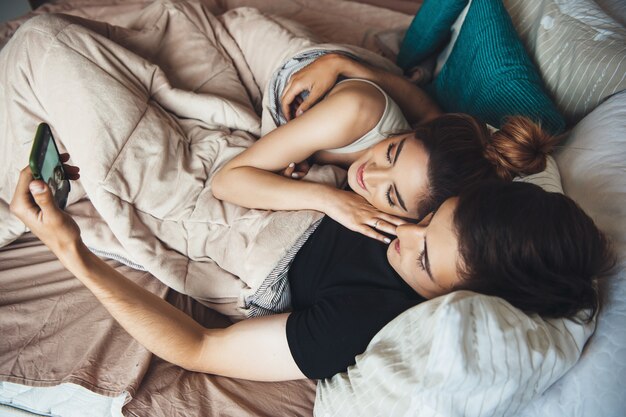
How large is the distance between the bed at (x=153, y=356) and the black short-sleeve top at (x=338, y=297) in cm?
7

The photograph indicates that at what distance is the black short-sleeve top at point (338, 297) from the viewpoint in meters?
0.78

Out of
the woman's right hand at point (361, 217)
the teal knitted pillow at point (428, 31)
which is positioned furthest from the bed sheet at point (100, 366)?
the teal knitted pillow at point (428, 31)

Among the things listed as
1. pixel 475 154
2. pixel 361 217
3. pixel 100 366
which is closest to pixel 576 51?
pixel 475 154

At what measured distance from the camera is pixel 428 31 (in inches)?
53.1

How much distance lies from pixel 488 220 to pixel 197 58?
43.7 inches

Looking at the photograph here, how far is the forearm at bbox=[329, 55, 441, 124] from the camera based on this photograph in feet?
3.87

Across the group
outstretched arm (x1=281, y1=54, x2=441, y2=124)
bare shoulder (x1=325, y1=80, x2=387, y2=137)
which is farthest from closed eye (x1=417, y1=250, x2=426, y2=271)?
outstretched arm (x1=281, y1=54, x2=441, y2=124)

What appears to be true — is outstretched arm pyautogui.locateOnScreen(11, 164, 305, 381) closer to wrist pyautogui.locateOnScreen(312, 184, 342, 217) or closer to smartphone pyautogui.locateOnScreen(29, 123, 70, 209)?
smartphone pyautogui.locateOnScreen(29, 123, 70, 209)

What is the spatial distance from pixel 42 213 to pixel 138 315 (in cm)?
25

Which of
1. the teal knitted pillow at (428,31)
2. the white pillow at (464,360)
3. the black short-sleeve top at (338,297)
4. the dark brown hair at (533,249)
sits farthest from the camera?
the teal knitted pillow at (428,31)

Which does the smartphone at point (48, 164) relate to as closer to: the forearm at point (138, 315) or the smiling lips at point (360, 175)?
the forearm at point (138, 315)

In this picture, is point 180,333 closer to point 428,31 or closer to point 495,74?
point 495,74

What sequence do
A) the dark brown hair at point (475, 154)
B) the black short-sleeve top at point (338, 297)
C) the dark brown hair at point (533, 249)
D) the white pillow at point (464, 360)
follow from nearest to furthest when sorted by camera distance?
the white pillow at point (464, 360) < the dark brown hair at point (533, 249) < the black short-sleeve top at point (338, 297) < the dark brown hair at point (475, 154)

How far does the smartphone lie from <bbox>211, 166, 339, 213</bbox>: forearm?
344 millimetres
